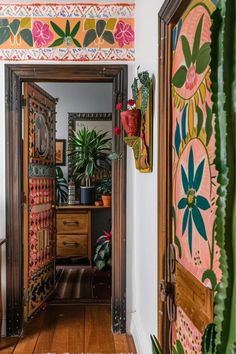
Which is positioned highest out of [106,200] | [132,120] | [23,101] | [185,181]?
[23,101]

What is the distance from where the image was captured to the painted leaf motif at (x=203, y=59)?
1118 millimetres

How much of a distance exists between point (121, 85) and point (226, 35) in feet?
7.44

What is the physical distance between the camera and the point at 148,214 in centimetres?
226

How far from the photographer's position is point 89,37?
115 inches

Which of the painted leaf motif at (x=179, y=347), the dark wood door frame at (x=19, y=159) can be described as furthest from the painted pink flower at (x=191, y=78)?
the dark wood door frame at (x=19, y=159)

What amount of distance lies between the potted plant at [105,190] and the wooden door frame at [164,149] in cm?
298

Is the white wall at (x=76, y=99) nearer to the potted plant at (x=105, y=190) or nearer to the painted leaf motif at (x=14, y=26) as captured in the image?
the potted plant at (x=105, y=190)

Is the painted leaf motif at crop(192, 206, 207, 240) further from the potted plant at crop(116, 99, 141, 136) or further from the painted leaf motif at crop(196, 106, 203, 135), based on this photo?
the potted plant at crop(116, 99, 141, 136)

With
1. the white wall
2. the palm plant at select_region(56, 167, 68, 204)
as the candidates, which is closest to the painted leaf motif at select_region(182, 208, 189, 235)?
the palm plant at select_region(56, 167, 68, 204)

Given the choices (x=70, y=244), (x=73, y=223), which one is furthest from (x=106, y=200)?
(x=70, y=244)

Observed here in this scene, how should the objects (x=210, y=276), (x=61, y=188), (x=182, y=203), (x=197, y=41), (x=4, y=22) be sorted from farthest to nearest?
(x=61, y=188)
(x=4, y=22)
(x=182, y=203)
(x=197, y=41)
(x=210, y=276)

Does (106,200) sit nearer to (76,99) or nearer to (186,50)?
(76,99)

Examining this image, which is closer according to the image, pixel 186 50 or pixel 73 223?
pixel 186 50

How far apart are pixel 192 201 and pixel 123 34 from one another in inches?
81.9
